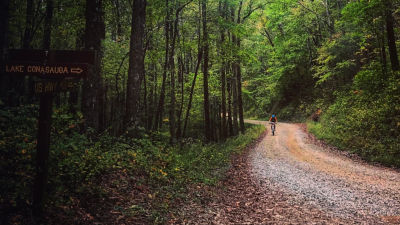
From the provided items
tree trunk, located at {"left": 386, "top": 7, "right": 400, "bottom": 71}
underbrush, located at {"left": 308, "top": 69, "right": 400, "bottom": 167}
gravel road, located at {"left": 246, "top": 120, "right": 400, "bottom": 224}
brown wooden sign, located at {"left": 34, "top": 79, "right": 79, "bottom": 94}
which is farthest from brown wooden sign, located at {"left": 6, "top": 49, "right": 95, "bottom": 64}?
tree trunk, located at {"left": 386, "top": 7, "right": 400, "bottom": 71}

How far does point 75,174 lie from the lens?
195 inches

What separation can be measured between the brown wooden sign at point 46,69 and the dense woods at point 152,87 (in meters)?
0.20

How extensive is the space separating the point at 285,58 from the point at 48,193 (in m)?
34.8

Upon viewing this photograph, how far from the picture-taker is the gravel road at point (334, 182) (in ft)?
19.8

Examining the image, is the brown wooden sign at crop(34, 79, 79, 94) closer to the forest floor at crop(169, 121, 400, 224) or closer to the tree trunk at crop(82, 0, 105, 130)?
the forest floor at crop(169, 121, 400, 224)

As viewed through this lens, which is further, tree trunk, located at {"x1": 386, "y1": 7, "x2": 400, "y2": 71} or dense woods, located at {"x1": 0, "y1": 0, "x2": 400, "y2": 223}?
tree trunk, located at {"x1": 386, "y1": 7, "x2": 400, "y2": 71}

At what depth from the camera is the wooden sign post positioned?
12.6 feet

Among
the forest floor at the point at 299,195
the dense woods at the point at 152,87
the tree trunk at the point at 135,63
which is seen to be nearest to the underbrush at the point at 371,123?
the dense woods at the point at 152,87

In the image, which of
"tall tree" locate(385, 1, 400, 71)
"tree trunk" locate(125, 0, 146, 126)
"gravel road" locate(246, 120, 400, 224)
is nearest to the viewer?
"gravel road" locate(246, 120, 400, 224)

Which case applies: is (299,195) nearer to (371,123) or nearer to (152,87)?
(371,123)

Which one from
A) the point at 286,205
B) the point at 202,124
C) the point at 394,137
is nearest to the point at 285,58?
the point at 202,124

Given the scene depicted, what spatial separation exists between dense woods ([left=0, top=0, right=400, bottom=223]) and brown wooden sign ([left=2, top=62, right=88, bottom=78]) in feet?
0.65

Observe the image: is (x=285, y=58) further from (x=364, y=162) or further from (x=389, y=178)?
(x=389, y=178)

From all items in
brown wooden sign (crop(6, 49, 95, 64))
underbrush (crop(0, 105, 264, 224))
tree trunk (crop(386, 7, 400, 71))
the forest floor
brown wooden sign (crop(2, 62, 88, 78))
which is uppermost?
tree trunk (crop(386, 7, 400, 71))
